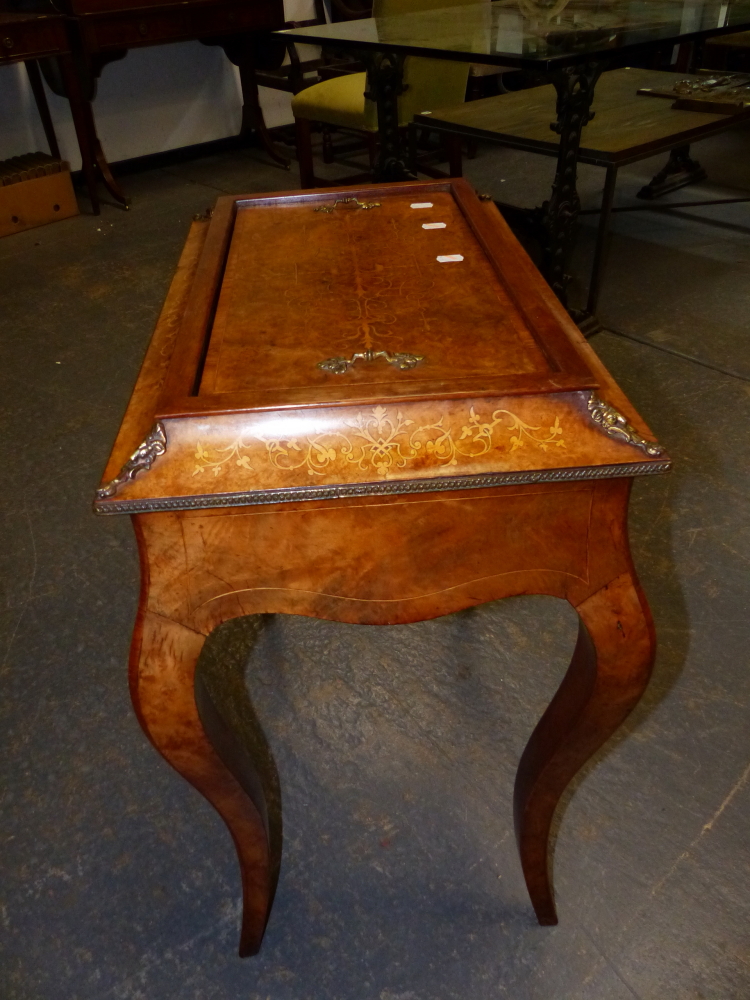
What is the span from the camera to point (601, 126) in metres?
2.74

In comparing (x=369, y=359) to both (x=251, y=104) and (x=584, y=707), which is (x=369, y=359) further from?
(x=251, y=104)

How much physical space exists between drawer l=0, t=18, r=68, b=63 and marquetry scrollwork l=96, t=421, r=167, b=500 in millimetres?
3199

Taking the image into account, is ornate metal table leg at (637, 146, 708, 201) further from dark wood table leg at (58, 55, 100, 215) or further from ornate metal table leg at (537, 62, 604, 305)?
dark wood table leg at (58, 55, 100, 215)

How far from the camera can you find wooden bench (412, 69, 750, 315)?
96.3 inches

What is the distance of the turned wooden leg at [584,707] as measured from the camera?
32.4 inches

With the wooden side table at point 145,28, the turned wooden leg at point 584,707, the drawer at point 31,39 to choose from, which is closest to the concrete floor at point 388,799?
the turned wooden leg at point 584,707

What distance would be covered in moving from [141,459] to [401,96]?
10.2 feet

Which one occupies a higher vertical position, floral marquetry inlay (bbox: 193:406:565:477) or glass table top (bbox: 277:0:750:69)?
glass table top (bbox: 277:0:750:69)

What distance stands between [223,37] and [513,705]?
4131 millimetres

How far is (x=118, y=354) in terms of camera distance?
2656 millimetres

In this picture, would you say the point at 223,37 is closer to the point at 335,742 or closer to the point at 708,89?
the point at 708,89

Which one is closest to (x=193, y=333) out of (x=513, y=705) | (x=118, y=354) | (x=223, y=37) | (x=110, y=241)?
(x=513, y=705)

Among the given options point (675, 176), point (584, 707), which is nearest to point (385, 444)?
point (584, 707)

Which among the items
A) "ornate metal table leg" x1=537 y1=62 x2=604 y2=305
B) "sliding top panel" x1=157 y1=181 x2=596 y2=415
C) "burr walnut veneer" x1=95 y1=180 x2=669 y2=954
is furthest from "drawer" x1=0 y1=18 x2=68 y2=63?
"burr walnut veneer" x1=95 y1=180 x2=669 y2=954
